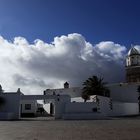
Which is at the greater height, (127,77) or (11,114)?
(127,77)

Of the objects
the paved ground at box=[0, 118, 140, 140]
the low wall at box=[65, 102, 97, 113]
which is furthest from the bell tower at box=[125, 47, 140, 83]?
the paved ground at box=[0, 118, 140, 140]

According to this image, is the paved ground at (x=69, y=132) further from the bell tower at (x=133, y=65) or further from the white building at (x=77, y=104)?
the bell tower at (x=133, y=65)

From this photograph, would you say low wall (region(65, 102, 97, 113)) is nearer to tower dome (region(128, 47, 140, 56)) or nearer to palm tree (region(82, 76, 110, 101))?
palm tree (region(82, 76, 110, 101))

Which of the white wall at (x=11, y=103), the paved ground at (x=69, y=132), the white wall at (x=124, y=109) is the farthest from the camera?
the white wall at (x=124, y=109)

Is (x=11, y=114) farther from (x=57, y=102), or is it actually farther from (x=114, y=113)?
(x=114, y=113)

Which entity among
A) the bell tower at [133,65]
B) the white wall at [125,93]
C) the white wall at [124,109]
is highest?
the bell tower at [133,65]

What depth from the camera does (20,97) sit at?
156ft

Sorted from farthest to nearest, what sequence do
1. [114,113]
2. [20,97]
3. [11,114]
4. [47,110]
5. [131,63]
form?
[131,63], [47,110], [114,113], [20,97], [11,114]

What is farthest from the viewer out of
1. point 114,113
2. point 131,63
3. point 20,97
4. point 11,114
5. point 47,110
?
point 131,63

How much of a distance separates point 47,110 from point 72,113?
26568 mm

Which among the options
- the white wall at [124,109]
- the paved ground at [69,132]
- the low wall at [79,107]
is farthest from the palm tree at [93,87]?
the paved ground at [69,132]

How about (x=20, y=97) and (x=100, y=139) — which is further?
(x=20, y=97)

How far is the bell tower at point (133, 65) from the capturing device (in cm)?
8512

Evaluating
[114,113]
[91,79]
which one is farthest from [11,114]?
[91,79]
